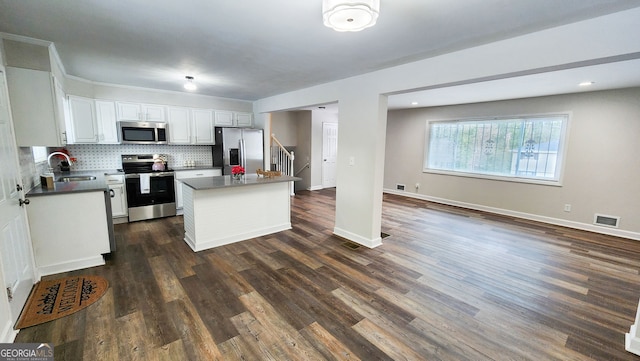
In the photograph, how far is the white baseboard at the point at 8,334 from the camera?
179cm

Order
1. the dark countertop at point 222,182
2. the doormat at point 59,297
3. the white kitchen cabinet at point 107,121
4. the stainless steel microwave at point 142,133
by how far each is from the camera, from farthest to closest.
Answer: the stainless steel microwave at point 142,133 → the white kitchen cabinet at point 107,121 → the dark countertop at point 222,182 → the doormat at point 59,297

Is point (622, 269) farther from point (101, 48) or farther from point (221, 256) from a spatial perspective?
point (101, 48)

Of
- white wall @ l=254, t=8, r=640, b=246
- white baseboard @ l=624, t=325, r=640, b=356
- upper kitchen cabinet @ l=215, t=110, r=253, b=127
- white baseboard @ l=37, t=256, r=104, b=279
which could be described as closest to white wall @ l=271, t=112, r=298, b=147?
upper kitchen cabinet @ l=215, t=110, r=253, b=127

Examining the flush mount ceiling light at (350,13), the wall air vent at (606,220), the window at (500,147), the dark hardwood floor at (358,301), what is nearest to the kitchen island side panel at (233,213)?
the dark hardwood floor at (358,301)

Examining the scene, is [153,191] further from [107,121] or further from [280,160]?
[280,160]

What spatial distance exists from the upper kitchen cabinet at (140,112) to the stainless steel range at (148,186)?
0.69m

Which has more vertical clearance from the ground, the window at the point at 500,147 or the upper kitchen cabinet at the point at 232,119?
the upper kitchen cabinet at the point at 232,119

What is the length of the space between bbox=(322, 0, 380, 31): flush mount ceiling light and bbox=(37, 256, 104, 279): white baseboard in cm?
360

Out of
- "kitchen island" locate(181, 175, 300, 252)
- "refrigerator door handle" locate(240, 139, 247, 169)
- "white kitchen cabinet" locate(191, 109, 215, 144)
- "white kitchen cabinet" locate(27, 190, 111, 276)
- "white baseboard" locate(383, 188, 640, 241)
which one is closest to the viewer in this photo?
"white kitchen cabinet" locate(27, 190, 111, 276)

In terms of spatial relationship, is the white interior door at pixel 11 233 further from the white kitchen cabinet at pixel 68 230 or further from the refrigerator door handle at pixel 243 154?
the refrigerator door handle at pixel 243 154

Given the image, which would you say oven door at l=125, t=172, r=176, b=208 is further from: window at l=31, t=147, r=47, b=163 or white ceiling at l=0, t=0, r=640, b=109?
white ceiling at l=0, t=0, r=640, b=109

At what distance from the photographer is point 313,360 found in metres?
1.80

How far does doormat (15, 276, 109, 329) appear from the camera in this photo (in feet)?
7.12

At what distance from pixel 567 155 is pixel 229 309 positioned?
20.0ft
